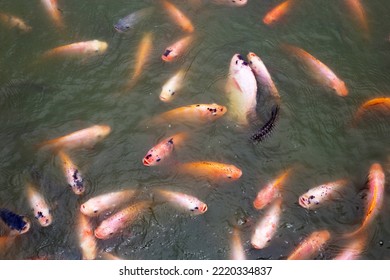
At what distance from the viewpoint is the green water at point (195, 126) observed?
5168 millimetres

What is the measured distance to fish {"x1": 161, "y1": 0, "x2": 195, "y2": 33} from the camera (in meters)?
6.91

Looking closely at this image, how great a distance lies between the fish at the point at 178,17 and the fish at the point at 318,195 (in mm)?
3322

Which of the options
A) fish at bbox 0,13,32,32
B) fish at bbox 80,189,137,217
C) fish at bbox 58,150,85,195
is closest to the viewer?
fish at bbox 80,189,137,217

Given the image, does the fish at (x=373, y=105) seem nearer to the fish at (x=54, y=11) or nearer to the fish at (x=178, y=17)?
the fish at (x=178, y=17)

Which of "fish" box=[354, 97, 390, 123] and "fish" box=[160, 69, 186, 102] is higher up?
"fish" box=[160, 69, 186, 102]

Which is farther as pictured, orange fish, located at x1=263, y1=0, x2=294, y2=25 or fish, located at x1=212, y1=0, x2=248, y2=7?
fish, located at x1=212, y1=0, x2=248, y2=7

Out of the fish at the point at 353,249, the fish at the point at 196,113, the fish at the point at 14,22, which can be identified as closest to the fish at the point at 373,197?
the fish at the point at 353,249

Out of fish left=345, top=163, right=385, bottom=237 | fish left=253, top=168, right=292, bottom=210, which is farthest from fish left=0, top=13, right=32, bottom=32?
fish left=345, top=163, right=385, bottom=237

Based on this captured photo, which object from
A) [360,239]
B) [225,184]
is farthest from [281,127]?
[360,239]

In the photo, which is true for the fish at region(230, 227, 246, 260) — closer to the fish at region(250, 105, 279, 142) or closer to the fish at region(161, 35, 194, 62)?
the fish at region(250, 105, 279, 142)

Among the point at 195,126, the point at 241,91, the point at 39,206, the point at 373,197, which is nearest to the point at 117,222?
the point at 39,206

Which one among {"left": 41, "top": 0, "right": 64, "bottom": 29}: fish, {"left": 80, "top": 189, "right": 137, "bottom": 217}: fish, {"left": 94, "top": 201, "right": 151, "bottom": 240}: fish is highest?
{"left": 41, "top": 0, "right": 64, "bottom": 29}: fish

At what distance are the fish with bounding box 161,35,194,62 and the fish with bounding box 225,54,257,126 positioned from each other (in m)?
0.89

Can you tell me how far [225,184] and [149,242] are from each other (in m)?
1.23
